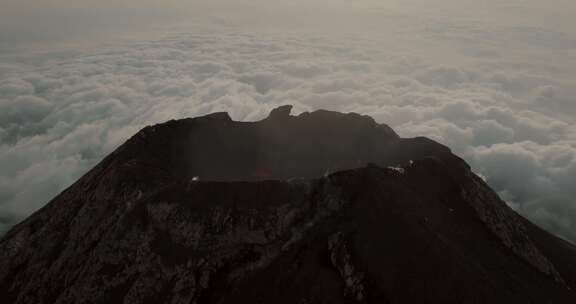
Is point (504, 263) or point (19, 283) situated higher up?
point (504, 263)

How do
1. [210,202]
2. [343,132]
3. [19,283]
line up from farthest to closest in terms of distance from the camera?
[343,132]
[19,283]
[210,202]

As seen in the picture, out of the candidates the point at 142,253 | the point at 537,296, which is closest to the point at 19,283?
the point at 142,253

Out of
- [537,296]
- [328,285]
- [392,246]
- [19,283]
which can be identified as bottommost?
[19,283]

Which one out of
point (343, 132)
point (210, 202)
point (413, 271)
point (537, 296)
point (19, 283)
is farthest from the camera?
point (343, 132)

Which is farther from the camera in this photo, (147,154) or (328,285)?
(147,154)

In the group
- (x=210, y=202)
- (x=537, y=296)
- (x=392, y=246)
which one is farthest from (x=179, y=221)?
(x=537, y=296)

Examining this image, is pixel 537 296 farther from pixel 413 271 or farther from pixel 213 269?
pixel 213 269

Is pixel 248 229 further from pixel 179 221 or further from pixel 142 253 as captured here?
pixel 142 253
